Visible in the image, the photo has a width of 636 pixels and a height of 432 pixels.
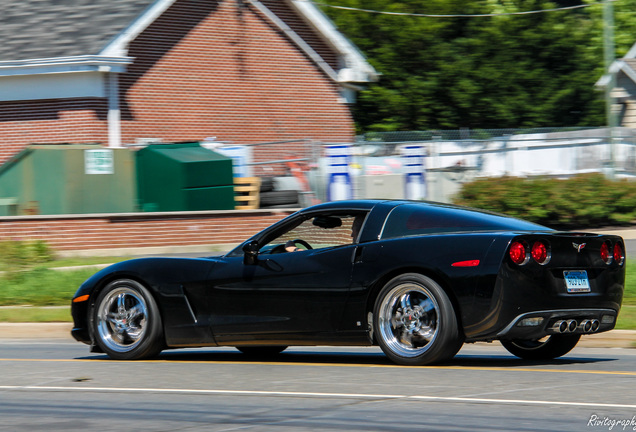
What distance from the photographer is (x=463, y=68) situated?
34.1 metres

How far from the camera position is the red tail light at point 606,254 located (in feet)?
24.5

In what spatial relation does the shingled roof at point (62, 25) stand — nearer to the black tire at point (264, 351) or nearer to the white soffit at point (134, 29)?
the white soffit at point (134, 29)

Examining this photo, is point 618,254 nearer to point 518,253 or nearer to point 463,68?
point 518,253

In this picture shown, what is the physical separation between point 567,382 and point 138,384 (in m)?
2.97

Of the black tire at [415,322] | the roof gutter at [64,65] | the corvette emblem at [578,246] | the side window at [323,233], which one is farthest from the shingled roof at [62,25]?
the corvette emblem at [578,246]

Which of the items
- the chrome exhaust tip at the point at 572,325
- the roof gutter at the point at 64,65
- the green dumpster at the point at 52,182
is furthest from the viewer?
the roof gutter at the point at 64,65

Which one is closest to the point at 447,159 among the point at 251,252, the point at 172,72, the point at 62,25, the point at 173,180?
the point at 173,180

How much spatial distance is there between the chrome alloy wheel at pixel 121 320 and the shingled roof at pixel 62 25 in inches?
586

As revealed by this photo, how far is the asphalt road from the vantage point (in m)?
5.44

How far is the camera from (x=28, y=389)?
23.3 feet

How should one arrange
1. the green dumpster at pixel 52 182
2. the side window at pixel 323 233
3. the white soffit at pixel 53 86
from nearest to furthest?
the side window at pixel 323 233 → the green dumpster at pixel 52 182 → the white soffit at pixel 53 86

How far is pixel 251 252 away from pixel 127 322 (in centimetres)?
133

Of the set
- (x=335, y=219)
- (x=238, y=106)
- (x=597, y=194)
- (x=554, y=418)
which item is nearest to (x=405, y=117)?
(x=238, y=106)

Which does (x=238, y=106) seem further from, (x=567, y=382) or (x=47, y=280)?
(x=567, y=382)
